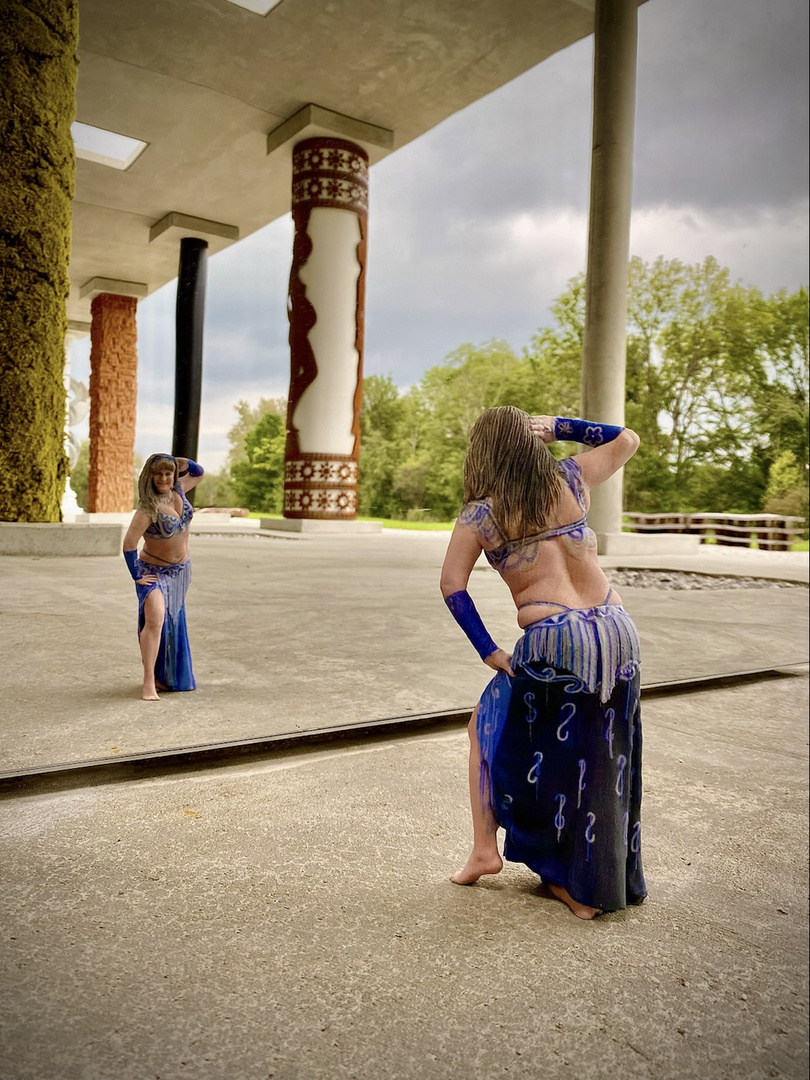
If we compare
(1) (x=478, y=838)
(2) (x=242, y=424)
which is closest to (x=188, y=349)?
(2) (x=242, y=424)

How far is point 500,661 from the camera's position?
1238 mm

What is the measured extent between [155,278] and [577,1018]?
1.55 m

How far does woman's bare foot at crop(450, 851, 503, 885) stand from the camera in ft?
4.50

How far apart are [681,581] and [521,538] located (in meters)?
2.21

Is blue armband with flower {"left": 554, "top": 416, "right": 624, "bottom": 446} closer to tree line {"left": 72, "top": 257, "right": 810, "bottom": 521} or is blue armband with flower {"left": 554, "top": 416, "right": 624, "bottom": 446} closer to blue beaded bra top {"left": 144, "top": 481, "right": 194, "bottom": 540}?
tree line {"left": 72, "top": 257, "right": 810, "bottom": 521}

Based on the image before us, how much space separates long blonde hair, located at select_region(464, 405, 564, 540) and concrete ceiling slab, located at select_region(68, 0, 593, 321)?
92cm

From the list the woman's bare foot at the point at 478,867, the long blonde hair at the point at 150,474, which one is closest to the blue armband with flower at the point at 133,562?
the long blonde hair at the point at 150,474

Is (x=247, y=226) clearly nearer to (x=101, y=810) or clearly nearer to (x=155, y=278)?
(x=155, y=278)

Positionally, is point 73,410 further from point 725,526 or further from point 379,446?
point 725,526

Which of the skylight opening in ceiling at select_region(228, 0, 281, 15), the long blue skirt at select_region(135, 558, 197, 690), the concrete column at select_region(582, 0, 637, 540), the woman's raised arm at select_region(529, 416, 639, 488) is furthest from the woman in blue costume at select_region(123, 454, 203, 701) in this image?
the skylight opening in ceiling at select_region(228, 0, 281, 15)

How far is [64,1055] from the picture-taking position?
0.96 m

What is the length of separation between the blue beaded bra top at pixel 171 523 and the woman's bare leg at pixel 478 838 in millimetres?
638

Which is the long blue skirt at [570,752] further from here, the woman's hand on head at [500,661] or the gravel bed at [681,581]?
the gravel bed at [681,581]

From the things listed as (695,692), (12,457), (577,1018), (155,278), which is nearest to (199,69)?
(155,278)
